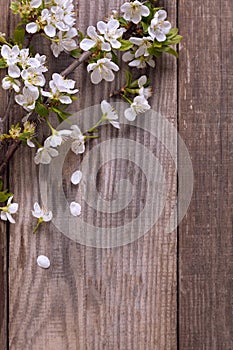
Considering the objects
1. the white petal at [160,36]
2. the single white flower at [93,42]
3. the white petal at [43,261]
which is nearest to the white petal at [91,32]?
the single white flower at [93,42]

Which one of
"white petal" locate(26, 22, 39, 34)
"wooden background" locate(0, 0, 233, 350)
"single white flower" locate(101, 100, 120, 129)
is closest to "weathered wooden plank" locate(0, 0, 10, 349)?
"wooden background" locate(0, 0, 233, 350)

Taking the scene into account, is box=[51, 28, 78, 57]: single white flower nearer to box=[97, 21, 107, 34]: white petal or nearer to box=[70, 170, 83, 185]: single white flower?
box=[97, 21, 107, 34]: white petal

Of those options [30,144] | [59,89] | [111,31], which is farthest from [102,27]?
[30,144]

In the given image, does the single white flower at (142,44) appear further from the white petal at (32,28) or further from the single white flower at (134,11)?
the white petal at (32,28)

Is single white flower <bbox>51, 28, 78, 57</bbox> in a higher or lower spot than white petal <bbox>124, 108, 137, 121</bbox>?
higher

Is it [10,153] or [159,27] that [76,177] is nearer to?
[10,153]

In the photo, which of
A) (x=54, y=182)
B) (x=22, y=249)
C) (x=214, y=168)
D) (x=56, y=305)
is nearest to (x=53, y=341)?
(x=56, y=305)
